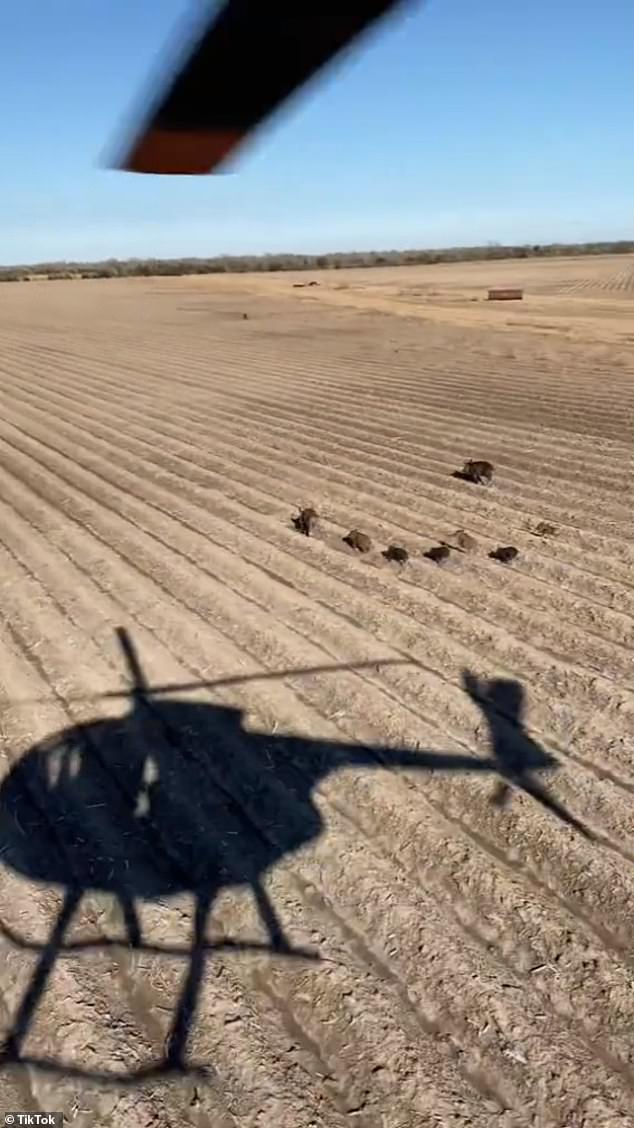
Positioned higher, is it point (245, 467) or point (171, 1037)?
point (245, 467)

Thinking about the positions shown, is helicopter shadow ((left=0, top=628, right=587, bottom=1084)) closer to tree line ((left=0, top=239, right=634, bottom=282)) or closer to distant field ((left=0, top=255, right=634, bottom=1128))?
distant field ((left=0, top=255, right=634, bottom=1128))

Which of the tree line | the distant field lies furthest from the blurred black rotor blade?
the tree line

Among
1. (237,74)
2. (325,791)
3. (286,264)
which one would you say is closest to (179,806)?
(325,791)

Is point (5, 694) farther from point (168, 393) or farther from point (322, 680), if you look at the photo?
point (168, 393)

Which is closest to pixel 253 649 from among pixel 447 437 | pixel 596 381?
pixel 447 437

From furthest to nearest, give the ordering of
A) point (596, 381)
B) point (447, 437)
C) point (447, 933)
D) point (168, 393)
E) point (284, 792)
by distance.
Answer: point (168, 393) → point (596, 381) → point (447, 437) → point (284, 792) → point (447, 933)
